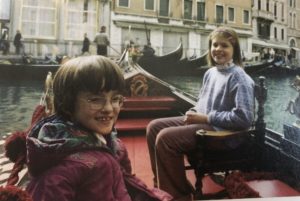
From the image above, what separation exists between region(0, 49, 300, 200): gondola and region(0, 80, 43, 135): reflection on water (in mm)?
339

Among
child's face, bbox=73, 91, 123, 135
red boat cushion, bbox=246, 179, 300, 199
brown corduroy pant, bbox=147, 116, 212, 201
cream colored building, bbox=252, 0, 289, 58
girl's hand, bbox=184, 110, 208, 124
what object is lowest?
red boat cushion, bbox=246, 179, 300, 199

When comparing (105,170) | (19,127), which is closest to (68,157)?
(105,170)

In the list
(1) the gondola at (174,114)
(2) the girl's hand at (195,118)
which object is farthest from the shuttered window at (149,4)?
(2) the girl's hand at (195,118)

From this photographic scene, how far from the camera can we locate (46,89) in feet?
Result: 4.15

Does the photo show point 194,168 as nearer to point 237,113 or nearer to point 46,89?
point 237,113

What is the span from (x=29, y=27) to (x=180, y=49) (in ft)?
2.02

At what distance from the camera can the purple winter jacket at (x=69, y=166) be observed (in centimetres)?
86

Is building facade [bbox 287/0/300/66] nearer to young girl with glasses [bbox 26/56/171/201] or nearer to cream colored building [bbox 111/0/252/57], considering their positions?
cream colored building [bbox 111/0/252/57]

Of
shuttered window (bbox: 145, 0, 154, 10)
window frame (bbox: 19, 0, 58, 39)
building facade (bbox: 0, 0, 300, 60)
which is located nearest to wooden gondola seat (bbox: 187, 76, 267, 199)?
building facade (bbox: 0, 0, 300, 60)

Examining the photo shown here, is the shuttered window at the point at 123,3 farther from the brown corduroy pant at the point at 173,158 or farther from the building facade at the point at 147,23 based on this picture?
the brown corduroy pant at the point at 173,158

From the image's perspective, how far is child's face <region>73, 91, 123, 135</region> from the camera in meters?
0.98

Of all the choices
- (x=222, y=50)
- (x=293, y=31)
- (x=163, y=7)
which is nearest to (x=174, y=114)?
(x=222, y=50)

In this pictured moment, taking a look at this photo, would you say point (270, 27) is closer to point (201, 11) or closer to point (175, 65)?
point (201, 11)

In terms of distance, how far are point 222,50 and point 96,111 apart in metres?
0.61
